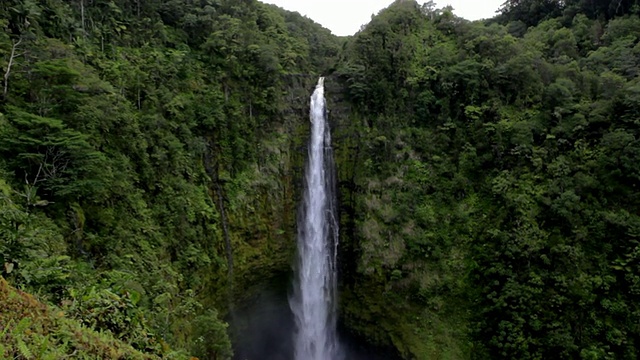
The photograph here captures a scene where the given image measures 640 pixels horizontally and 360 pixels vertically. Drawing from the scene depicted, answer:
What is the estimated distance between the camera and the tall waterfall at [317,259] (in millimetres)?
18906

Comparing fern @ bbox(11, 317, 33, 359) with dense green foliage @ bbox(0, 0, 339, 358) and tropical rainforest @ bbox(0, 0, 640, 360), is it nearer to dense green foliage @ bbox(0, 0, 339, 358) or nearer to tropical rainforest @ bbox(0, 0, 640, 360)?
dense green foliage @ bbox(0, 0, 339, 358)

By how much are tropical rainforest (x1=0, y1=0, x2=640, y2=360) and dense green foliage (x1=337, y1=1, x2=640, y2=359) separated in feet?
0.27

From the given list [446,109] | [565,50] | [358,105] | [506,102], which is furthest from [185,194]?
[565,50]

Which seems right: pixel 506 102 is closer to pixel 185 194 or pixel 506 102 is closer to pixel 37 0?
pixel 185 194

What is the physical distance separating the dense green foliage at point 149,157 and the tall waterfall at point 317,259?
3.30 ft

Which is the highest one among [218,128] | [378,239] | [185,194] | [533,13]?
[533,13]

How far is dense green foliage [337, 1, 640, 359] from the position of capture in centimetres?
1423

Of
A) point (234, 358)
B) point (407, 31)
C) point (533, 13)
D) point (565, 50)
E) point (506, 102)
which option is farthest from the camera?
point (533, 13)

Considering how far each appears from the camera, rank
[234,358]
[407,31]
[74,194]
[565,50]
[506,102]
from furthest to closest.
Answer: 1. [407,31]
2. [565,50]
3. [506,102]
4. [234,358]
5. [74,194]

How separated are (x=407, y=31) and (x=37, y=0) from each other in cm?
1906

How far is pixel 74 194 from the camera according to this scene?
397 inches

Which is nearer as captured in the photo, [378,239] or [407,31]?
[378,239]

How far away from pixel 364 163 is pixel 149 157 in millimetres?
11133

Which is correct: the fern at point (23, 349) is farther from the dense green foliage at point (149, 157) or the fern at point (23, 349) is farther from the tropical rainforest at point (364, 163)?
the tropical rainforest at point (364, 163)
